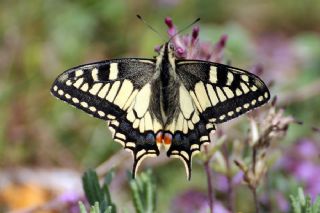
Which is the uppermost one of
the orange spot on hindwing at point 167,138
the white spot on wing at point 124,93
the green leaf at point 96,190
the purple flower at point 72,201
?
the white spot on wing at point 124,93

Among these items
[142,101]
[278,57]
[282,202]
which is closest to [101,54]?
[278,57]

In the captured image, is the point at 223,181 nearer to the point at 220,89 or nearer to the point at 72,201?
the point at 72,201

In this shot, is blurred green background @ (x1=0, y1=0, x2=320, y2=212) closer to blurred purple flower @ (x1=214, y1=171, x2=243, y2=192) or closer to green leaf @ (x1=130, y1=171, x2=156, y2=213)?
blurred purple flower @ (x1=214, y1=171, x2=243, y2=192)

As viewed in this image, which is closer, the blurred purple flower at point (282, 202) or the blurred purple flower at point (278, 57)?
the blurred purple flower at point (282, 202)

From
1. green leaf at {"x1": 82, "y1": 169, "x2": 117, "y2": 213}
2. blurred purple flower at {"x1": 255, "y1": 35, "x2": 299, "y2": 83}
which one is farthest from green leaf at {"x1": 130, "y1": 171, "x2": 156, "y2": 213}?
blurred purple flower at {"x1": 255, "y1": 35, "x2": 299, "y2": 83}

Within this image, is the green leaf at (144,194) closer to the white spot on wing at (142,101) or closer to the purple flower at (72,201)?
the white spot on wing at (142,101)

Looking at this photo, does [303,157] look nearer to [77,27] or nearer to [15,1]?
[77,27]

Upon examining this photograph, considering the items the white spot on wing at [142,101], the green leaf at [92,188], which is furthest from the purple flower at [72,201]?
the white spot on wing at [142,101]
